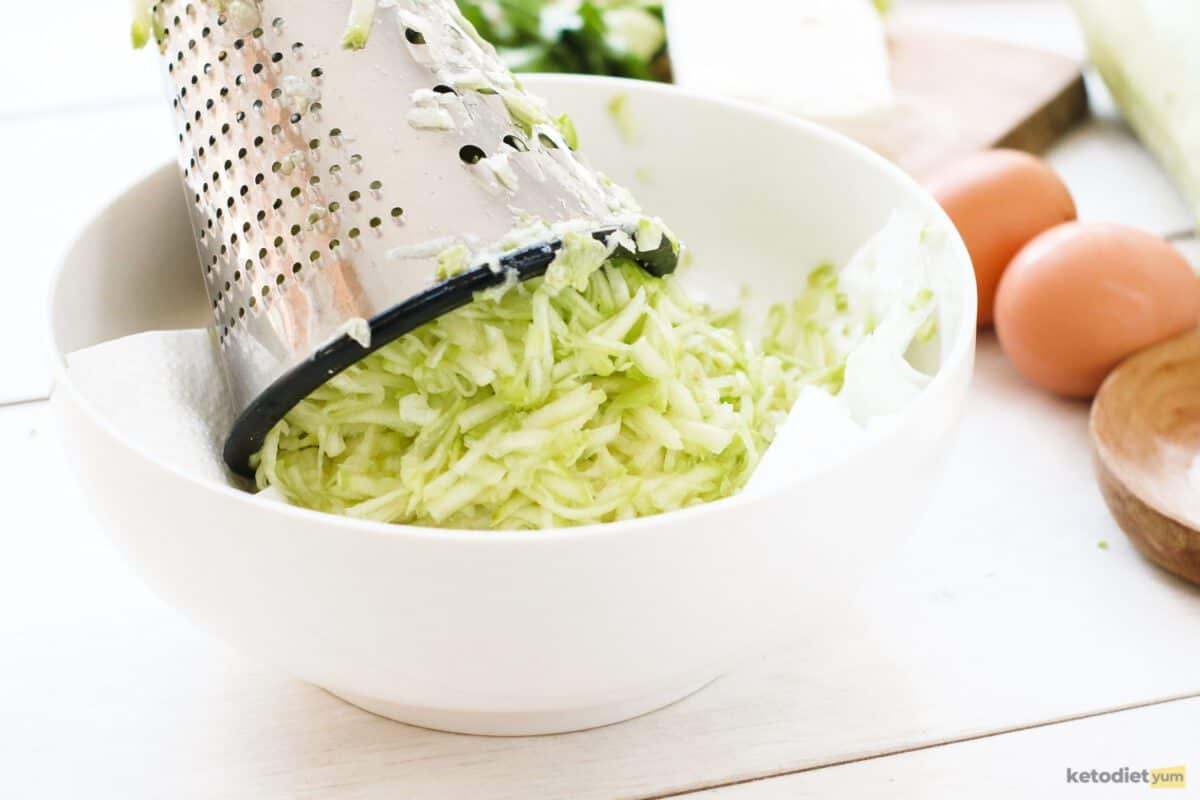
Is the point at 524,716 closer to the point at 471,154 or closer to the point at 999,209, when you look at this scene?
the point at 471,154

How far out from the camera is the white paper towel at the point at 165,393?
3.24 feet

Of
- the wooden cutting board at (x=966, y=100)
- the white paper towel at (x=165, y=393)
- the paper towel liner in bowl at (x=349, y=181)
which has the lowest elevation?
the wooden cutting board at (x=966, y=100)

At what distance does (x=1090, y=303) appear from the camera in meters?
1.36

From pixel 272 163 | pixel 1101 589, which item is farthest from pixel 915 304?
pixel 272 163

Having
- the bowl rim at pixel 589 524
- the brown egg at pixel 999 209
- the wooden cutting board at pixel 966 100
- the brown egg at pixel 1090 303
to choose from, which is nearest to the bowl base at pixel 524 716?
the bowl rim at pixel 589 524

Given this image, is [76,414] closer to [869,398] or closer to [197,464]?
[197,464]

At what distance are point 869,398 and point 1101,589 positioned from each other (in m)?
0.28

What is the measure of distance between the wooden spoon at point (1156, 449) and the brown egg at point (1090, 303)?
35 mm

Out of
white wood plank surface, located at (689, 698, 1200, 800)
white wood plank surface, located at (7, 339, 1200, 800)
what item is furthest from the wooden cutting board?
white wood plank surface, located at (689, 698, 1200, 800)

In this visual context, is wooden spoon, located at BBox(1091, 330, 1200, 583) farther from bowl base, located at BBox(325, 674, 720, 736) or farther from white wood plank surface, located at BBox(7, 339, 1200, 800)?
bowl base, located at BBox(325, 674, 720, 736)

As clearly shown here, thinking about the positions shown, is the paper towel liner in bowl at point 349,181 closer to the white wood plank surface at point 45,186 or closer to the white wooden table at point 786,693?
the white wooden table at point 786,693

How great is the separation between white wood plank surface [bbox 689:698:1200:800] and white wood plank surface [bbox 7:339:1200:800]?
0.01m

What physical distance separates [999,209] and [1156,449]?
1.32ft

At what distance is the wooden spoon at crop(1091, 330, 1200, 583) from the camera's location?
111cm
